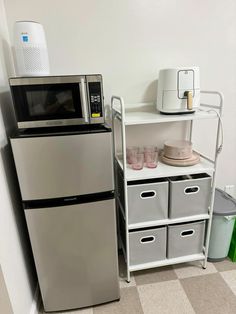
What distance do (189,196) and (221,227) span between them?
0.42m

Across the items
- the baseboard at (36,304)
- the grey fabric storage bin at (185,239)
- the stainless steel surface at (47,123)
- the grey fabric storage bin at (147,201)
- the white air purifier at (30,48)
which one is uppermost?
the white air purifier at (30,48)

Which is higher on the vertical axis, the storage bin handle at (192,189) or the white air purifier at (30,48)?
the white air purifier at (30,48)

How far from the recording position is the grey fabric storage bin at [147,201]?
56.1 inches

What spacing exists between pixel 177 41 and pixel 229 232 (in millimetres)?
1453

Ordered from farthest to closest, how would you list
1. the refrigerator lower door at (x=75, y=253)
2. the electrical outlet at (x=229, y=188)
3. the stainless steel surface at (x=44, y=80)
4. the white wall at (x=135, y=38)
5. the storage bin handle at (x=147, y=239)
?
the electrical outlet at (x=229, y=188)
the storage bin handle at (x=147, y=239)
the white wall at (x=135, y=38)
the refrigerator lower door at (x=75, y=253)
the stainless steel surface at (x=44, y=80)

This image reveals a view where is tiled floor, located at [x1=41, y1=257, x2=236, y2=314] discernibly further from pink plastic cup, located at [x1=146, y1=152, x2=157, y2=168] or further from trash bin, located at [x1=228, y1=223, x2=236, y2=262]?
pink plastic cup, located at [x1=146, y1=152, x2=157, y2=168]

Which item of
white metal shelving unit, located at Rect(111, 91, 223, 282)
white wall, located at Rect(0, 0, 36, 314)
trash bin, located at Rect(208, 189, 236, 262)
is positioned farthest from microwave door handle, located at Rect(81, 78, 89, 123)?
trash bin, located at Rect(208, 189, 236, 262)

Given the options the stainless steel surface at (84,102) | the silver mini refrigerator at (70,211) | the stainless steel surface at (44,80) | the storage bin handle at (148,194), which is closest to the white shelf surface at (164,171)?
the storage bin handle at (148,194)

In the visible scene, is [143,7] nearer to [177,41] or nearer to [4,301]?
[177,41]

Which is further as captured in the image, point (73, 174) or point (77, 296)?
point (77, 296)

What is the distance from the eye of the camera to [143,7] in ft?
4.86

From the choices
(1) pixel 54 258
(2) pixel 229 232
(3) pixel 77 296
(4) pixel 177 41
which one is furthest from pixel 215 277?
(4) pixel 177 41

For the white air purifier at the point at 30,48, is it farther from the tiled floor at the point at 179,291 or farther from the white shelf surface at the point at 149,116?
the tiled floor at the point at 179,291

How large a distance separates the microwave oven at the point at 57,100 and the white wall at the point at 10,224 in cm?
16
